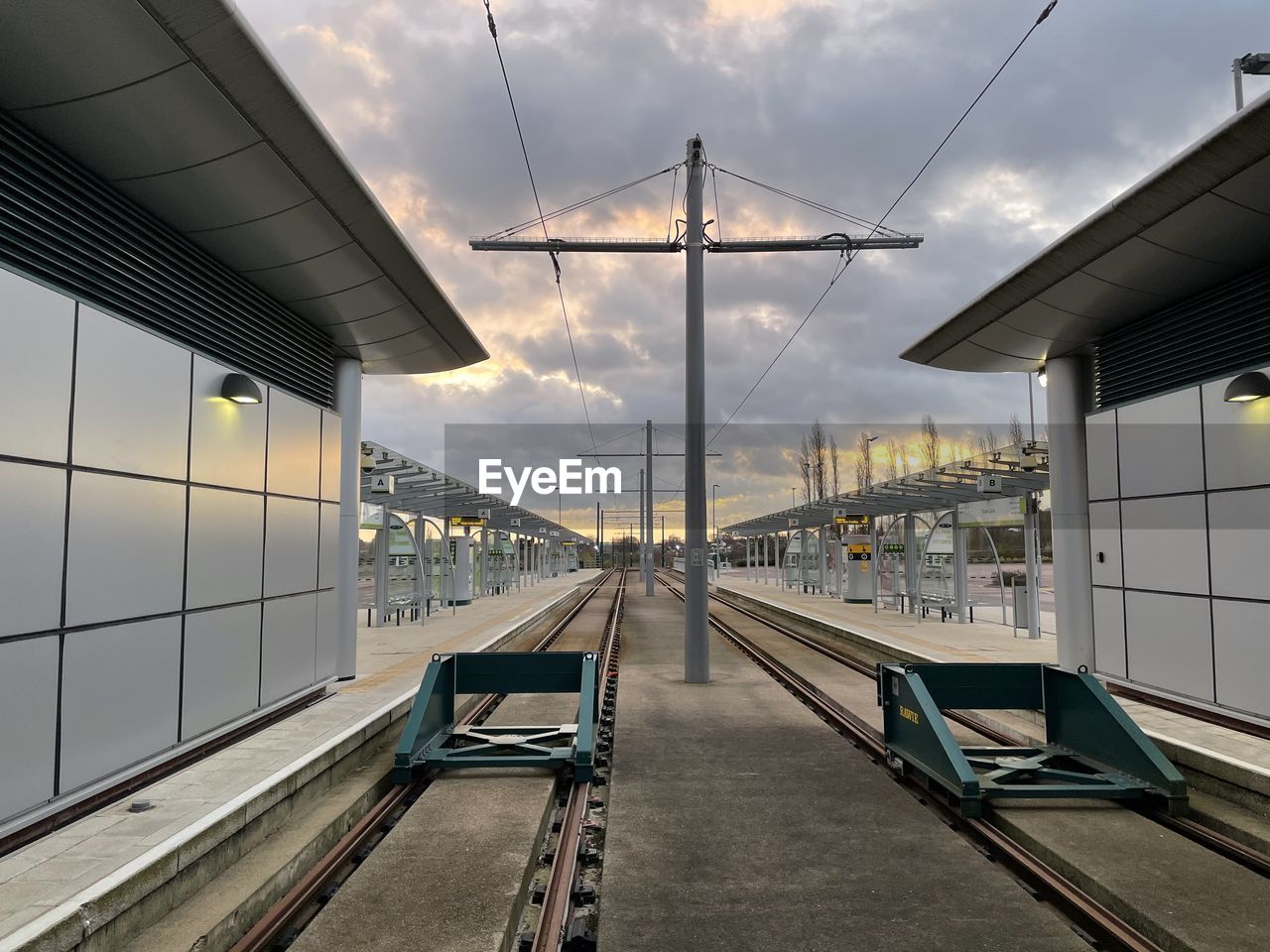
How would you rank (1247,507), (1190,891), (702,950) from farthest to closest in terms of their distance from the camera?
(1247,507) → (1190,891) → (702,950)

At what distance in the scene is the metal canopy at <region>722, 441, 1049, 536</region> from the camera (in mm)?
14242

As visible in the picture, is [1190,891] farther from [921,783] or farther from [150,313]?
[150,313]

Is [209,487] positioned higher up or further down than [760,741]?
higher up

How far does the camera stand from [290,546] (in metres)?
8.48

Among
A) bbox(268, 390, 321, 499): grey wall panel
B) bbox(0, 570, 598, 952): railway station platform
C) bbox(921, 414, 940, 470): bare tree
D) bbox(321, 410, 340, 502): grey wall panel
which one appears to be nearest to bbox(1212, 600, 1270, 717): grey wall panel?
bbox(0, 570, 598, 952): railway station platform

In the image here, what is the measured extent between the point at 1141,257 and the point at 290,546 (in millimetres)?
8784

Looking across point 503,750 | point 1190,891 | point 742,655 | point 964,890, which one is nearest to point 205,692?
point 503,750

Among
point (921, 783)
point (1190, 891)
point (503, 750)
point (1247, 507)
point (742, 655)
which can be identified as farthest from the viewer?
point (742, 655)

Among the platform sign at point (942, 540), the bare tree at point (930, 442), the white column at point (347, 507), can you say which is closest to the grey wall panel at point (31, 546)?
the white column at point (347, 507)

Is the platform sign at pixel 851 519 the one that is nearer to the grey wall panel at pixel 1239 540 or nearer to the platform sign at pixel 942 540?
the platform sign at pixel 942 540

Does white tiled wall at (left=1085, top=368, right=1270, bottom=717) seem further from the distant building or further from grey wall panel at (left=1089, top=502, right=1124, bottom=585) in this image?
the distant building

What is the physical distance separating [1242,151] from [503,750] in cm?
774

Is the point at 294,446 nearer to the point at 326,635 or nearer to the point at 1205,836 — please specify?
the point at 326,635

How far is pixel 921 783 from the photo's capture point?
655 cm
